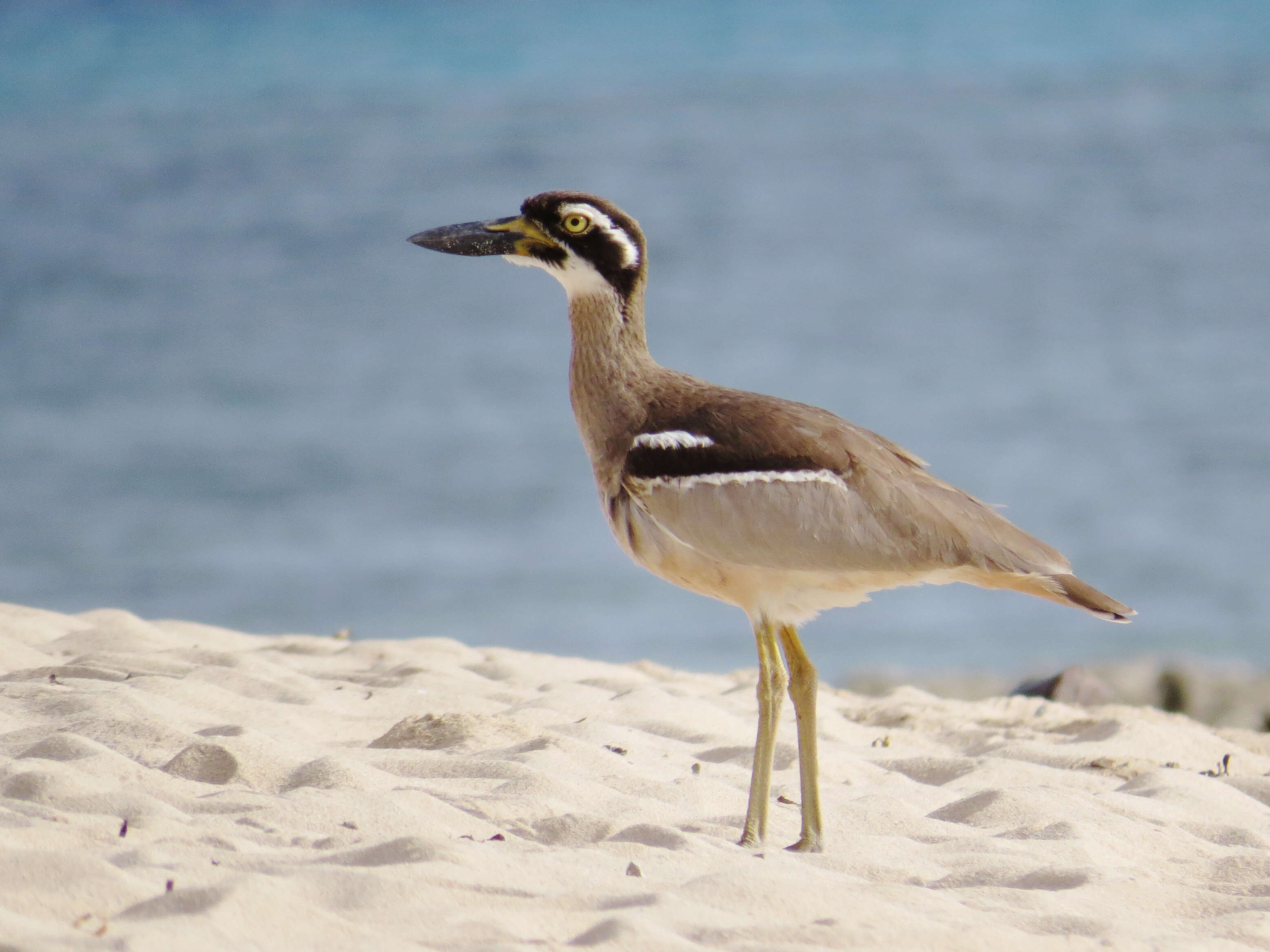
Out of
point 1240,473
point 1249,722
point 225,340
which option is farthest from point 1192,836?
point 225,340

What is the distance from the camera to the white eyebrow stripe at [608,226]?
480cm

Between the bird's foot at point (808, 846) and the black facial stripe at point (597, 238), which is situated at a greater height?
the black facial stripe at point (597, 238)

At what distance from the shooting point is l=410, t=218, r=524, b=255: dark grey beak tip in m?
4.91

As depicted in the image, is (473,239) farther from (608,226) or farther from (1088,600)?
(1088,600)

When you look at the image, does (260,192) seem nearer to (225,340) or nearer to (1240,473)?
(225,340)

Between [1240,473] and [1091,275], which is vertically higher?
[1091,275]

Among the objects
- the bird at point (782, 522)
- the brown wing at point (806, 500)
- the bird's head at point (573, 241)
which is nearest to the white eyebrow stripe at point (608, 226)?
the bird's head at point (573, 241)

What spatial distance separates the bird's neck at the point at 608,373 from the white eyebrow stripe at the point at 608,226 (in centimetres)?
12

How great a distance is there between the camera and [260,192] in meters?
23.4

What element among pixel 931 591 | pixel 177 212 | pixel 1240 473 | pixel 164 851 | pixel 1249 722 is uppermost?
pixel 177 212

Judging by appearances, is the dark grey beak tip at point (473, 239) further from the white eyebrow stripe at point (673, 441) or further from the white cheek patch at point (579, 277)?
the white eyebrow stripe at point (673, 441)

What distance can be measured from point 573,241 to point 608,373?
509 mm

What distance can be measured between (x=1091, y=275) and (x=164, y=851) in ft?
67.1

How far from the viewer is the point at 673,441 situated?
14.3ft
